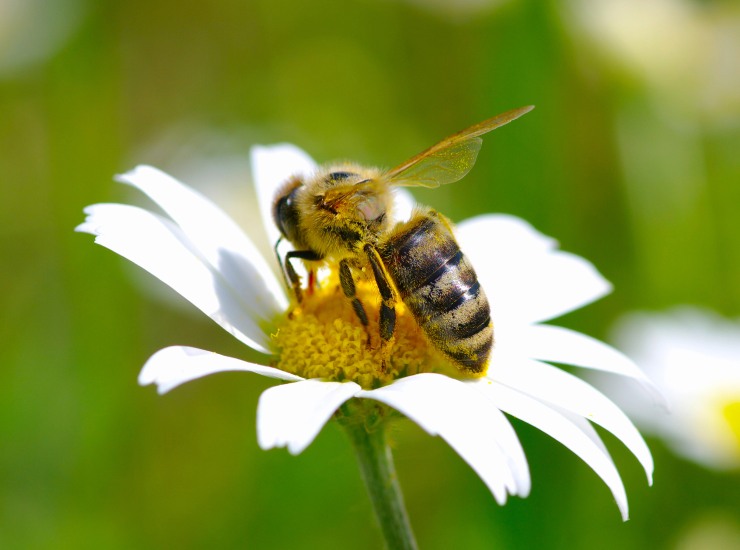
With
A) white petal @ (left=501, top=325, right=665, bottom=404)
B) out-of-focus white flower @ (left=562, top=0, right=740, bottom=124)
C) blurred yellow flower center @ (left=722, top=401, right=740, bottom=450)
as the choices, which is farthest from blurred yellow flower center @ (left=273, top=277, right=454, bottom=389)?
out-of-focus white flower @ (left=562, top=0, right=740, bottom=124)

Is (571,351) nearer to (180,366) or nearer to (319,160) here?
(180,366)

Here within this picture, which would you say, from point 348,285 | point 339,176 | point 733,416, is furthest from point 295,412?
point 733,416

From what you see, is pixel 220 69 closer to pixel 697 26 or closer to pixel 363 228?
pixel 697 26

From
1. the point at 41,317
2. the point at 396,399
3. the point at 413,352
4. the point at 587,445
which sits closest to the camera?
the point at 396,399

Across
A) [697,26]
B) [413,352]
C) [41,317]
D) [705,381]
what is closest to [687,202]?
[705,381]

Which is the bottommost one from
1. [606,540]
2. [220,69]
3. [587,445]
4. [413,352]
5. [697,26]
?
[606,540]

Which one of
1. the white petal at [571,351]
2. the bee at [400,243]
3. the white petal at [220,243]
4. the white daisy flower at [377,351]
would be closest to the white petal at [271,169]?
the white daisy flower at [377,351]

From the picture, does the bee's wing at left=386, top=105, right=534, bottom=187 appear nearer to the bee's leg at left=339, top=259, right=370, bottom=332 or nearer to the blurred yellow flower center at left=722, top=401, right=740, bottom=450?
the bee's leg at left=339, top=259, right=370, bottom=332
